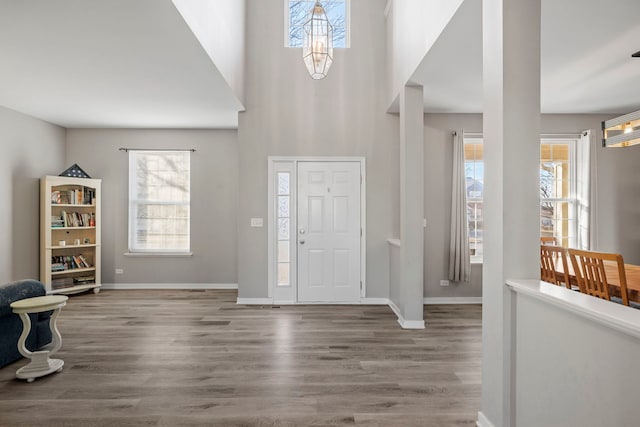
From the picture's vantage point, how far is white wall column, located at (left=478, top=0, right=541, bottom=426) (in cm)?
213

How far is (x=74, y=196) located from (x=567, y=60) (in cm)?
668

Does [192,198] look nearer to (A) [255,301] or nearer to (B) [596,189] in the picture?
(A) [255,301]

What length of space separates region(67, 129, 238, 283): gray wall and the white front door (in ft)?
5.11

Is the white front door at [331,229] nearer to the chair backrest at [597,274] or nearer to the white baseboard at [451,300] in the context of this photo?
the white baseboard at [451,300]

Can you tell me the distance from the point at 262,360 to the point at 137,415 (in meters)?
1.14

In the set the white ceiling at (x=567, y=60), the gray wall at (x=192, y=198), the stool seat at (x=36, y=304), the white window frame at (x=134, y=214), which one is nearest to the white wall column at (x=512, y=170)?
the white ceiling at (x=567, y=60)

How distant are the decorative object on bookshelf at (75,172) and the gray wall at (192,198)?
374 millimetres

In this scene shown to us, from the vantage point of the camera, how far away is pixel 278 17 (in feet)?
18.4

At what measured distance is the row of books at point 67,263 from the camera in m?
5.92

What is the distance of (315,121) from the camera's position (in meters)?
5.64

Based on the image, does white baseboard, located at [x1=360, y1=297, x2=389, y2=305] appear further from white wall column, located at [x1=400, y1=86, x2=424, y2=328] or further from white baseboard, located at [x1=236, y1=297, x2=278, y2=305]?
white baseboard, located at [x1=236, y1=297, x2=278, y2=305]

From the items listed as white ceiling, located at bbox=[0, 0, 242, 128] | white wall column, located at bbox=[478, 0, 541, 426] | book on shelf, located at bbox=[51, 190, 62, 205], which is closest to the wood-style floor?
white wall column, located at bbox=[478, 0, 541, 426]

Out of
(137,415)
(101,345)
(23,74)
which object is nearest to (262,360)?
(137,415)

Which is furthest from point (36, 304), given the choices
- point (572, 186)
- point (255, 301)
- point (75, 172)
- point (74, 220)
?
point (572, 186)
